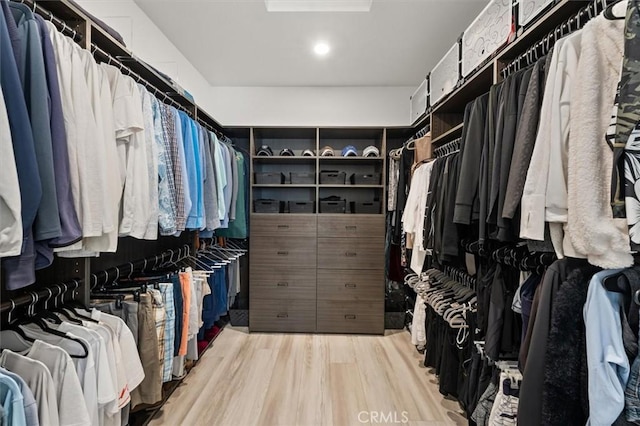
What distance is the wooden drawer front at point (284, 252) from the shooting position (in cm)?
327

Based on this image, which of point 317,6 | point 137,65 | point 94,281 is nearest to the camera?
point 94,281

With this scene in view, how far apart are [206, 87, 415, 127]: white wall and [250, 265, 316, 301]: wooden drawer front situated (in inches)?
62.4

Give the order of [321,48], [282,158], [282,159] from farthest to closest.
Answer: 1. [282,159]
2. [282,158]
3. [321,48]

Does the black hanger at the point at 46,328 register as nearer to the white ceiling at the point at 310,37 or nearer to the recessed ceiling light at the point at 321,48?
the white ceiling at the point at 310,37

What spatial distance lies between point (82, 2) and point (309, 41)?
1490mm

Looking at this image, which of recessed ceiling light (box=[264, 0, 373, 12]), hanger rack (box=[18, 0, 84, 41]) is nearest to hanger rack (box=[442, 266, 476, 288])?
recessed ceiling light (box=[264, 0, 373, 12])

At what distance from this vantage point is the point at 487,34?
68.6 inches

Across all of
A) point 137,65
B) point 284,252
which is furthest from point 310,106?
point 137,65

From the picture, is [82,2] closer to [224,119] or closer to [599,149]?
[224,119]

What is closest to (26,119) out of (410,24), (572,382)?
(572,382)

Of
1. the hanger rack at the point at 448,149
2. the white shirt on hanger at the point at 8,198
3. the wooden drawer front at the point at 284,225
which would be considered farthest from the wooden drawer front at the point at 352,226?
the white shirt on hanger at the point at 8,198

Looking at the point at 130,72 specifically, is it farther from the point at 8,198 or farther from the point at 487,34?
the point at 487,34

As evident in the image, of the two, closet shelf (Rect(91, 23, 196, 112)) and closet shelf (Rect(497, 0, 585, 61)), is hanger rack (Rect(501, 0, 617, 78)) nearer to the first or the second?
closet shelf (Rect(497, 0, 585, 61))

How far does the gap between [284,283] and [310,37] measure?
86.3 inches
